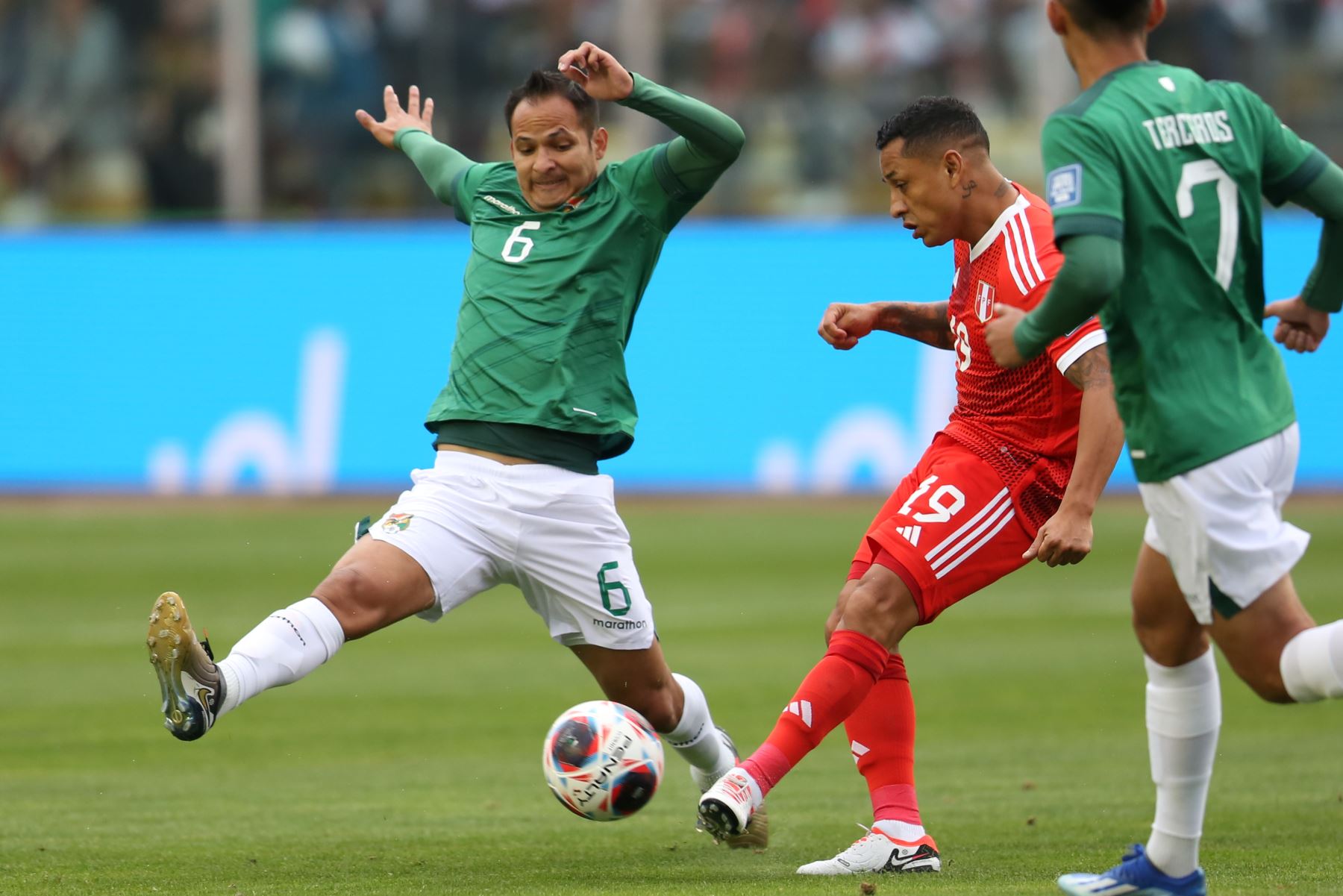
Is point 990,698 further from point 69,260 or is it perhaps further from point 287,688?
point 69,260

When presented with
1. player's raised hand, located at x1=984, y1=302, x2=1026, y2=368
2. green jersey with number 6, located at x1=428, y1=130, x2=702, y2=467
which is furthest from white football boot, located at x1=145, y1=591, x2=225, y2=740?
player's raised hand, located at x1=984, y1=302, x2=1026, y2=368

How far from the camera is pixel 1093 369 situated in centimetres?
584

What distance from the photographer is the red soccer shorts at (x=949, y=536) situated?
607cm

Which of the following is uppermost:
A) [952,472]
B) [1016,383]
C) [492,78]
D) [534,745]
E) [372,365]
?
[492,78]

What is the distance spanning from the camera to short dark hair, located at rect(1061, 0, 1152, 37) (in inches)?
189

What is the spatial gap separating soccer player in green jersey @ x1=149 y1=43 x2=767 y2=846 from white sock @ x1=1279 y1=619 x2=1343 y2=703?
83.3 inches

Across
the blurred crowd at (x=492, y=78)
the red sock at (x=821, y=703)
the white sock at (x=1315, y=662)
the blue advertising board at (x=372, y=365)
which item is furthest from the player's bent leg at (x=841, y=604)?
the blurred crowd at (x=492, y=78)

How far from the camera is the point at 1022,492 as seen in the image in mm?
6207

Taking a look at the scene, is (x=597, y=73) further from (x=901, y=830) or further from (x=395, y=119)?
(x=901, y=830)

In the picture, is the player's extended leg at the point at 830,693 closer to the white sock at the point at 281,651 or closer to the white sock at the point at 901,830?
the white sock at the point at 901,830

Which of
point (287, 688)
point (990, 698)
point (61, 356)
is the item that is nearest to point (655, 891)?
point (990, 698)

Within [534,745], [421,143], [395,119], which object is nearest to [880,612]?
[421,143]

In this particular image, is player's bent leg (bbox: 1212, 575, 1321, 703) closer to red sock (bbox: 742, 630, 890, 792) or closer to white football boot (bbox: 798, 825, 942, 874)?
red sock (bbox: 742, 630, 890, 792)

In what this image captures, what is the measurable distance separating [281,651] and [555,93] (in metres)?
2.01
